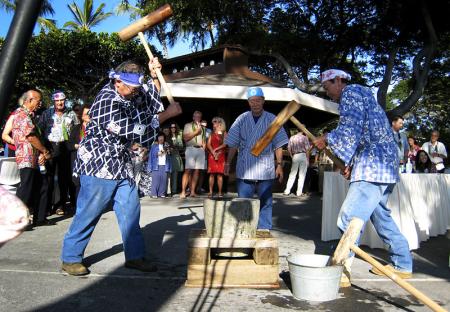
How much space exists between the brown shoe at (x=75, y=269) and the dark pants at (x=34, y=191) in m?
2.18

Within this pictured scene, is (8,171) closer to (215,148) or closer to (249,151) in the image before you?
(249,151)

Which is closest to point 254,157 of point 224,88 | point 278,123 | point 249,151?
point 249,151

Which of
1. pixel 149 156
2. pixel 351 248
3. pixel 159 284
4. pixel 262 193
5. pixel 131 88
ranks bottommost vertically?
pixel 159 284

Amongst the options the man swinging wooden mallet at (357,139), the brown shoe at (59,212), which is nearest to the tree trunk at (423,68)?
the brown shoe at (59,212)

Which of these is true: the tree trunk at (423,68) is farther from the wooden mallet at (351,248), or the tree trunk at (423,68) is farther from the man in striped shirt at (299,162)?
the wooden mallet at (351,248)

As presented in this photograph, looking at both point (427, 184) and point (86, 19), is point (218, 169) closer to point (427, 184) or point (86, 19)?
point (427, 184)

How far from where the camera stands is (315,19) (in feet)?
61.0

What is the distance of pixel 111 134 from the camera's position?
4.11 meters

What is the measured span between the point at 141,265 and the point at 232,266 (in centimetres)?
94

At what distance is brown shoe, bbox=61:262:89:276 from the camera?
409 cm

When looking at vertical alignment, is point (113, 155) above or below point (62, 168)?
above

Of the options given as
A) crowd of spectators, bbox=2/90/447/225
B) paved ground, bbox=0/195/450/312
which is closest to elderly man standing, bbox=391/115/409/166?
crowd of spectators, bbox=2/90/447/225

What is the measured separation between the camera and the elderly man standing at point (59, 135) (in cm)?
714

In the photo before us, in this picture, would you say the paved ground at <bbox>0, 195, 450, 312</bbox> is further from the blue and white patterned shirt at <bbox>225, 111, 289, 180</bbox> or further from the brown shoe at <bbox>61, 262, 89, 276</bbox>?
the blue and white patterned shirt at <bbox>225, 111, 289, 180</bbox>
